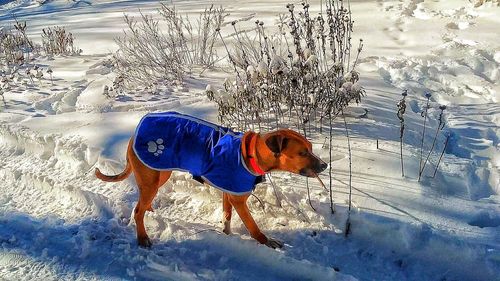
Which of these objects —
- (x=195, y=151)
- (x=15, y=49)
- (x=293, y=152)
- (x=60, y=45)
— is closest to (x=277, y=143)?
(x=293, y=152)

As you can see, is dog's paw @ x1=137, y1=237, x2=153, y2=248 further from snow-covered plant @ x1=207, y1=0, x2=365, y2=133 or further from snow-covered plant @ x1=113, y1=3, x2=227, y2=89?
snow-covered plant @ x1=113, y1=3, x2=227, y2=89

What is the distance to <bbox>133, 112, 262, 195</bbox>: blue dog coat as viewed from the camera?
2988mm

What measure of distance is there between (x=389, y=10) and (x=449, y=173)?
5483 mm

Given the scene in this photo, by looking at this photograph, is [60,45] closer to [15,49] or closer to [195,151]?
[15,49]

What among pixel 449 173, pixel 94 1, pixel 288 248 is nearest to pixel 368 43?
pixel 449 173

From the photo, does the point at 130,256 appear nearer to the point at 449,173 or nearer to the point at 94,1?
the point at 449,173

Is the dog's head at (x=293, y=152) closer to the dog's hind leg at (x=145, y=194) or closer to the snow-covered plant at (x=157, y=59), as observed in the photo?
the dog's hind leg at (x=145, y=194)

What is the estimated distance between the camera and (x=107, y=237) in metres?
3.40

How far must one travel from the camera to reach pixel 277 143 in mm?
2773

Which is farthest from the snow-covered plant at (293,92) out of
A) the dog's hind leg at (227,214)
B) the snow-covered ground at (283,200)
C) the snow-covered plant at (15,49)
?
the snow-covered plant at (15,49)

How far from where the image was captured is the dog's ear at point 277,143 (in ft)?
9.09

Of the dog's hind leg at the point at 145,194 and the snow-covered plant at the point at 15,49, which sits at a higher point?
the snow-covered plant at the point at 15,49

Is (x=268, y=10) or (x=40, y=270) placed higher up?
(x=268, y=10)

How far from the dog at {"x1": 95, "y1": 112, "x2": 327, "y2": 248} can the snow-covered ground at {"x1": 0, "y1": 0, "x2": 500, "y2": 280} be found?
0.28 metres
